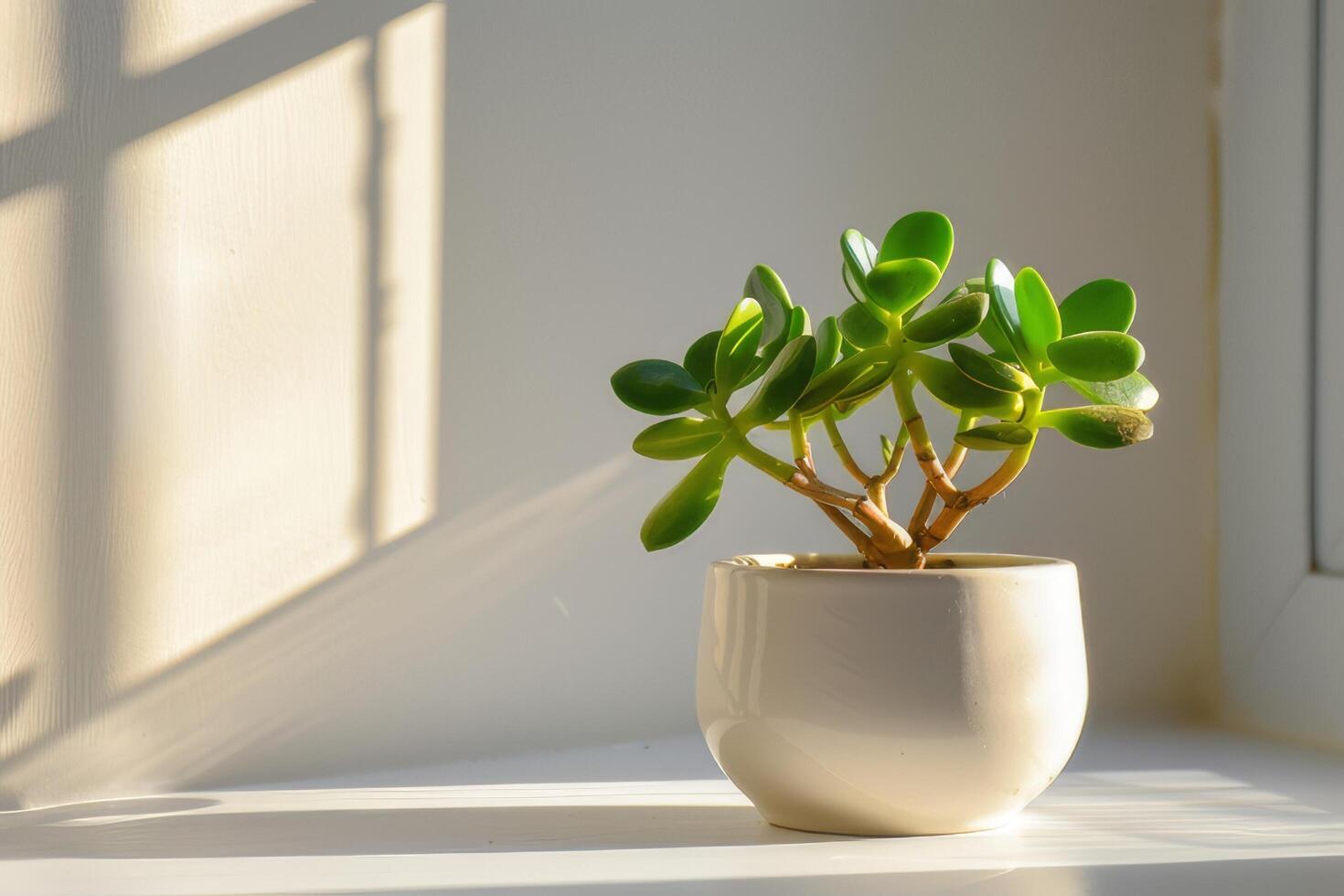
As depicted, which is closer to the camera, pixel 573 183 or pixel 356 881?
pixel 356 881

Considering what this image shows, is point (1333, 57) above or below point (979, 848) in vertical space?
above

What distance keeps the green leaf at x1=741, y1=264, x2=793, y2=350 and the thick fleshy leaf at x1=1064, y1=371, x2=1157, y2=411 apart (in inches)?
5.1

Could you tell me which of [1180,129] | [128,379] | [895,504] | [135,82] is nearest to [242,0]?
[135,82]

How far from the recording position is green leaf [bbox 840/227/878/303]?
1.97 ft

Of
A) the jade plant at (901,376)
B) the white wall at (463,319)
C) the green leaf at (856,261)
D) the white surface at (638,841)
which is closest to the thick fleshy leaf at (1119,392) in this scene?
the jade plant at (901,376)

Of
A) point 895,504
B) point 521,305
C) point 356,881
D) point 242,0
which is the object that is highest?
point 242,0

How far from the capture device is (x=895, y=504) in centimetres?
108

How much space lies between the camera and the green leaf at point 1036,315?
1.97ft

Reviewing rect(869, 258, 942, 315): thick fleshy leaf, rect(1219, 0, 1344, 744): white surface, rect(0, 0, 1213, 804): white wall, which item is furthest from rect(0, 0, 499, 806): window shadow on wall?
rect(1219, 0, 1344, 744): white surface

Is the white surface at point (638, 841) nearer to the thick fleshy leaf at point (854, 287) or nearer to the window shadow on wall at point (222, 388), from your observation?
the window shadow on wall at point (222, 388)

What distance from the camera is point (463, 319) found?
2.99 ft

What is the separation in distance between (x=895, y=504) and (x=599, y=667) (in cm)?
28

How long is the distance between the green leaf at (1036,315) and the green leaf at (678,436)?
0.47 ft

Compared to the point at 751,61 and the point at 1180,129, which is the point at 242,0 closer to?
the point at 751,61
